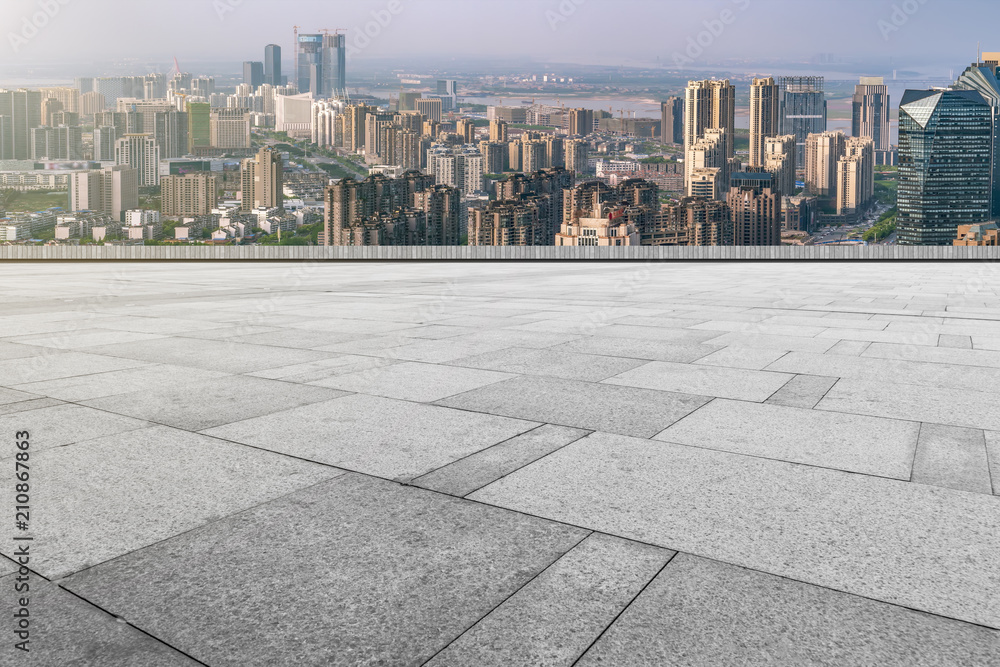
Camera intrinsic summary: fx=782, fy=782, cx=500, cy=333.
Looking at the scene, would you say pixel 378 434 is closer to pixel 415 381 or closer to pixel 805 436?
pixel 415 381

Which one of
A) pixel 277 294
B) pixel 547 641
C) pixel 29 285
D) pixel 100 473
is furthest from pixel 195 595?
pixel 29 285

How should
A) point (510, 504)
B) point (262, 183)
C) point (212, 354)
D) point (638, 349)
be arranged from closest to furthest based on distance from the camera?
point (510, 504), point (212, 354), point (638, 349), point (262, 183)

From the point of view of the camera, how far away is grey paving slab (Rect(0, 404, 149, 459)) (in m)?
5.61

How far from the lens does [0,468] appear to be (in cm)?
503

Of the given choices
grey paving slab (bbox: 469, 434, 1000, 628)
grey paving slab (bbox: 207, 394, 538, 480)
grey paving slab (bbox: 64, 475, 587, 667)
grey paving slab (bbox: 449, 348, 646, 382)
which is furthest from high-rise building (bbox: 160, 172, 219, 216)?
grey paving slab (bbox: 64, 475, 587, 667)

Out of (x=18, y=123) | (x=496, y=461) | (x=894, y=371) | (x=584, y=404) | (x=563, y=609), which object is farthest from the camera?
(x=18, y=123)

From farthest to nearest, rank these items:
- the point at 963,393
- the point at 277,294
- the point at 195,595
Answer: the point at 277,294, the point at 963,393, the point at 195,595

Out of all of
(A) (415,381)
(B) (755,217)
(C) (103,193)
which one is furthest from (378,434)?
(B) (755,217)

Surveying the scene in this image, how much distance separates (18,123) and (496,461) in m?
208

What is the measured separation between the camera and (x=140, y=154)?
167m

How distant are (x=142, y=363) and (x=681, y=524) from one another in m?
7.10

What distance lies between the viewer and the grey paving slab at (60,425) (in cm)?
561

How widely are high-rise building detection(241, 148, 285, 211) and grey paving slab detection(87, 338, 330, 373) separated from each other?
447 feet

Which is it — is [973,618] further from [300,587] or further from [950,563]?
[300,587]
